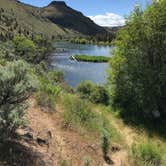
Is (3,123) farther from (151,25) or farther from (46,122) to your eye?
(151,25)

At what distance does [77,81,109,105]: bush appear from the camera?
25.0 m

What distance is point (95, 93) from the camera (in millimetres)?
25062

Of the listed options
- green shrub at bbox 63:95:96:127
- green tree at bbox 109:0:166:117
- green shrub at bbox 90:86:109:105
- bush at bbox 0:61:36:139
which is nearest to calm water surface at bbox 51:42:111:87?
green shrub at bbox 90:86:109:105

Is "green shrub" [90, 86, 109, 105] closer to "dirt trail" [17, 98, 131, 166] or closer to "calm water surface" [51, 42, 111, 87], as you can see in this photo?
"dirt trail" [17, 98, 131, 166]

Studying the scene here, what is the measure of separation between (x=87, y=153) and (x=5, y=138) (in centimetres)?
321

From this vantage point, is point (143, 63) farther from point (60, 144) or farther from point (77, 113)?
point (60, 144)

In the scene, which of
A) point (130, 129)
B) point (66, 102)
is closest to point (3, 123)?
point (66, 102)

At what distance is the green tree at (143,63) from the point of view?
73.5 ft

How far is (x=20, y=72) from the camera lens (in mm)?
9414

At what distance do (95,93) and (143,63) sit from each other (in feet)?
13.5

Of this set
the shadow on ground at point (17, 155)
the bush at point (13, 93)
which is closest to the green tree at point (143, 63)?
the shadow on ground at point (17, 155)

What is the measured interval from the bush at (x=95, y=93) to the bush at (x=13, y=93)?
49.4 feet

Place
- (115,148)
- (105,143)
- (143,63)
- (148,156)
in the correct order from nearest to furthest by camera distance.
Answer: (148,156), (105,143), (115,148), (143,63)

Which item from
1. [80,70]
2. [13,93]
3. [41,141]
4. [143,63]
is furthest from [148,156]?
[80,70]
